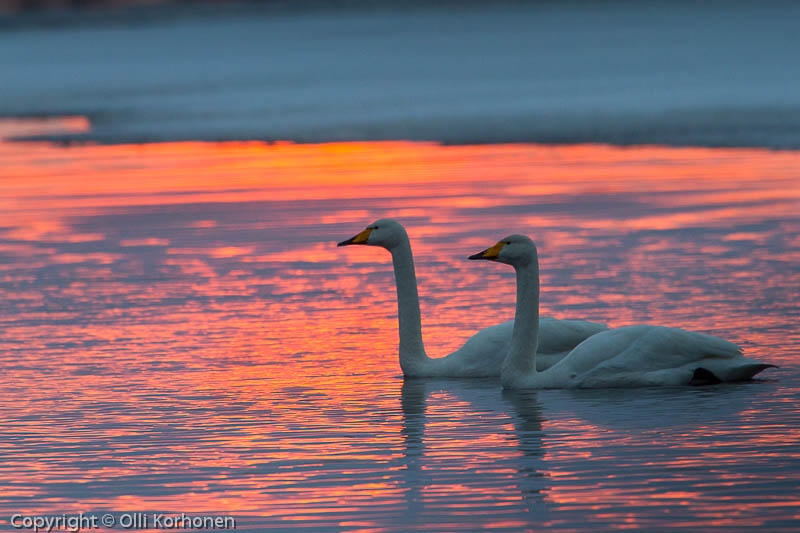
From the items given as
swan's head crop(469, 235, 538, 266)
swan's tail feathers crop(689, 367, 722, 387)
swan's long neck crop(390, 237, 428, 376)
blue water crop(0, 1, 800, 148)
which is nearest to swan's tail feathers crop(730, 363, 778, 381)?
swan's tail feathers crop(689, 367, 722, 387)

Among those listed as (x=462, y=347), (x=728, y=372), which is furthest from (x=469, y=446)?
(x=462, y=347)

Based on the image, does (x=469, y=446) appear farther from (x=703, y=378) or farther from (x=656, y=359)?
(x=703, y=378)

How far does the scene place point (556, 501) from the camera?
6.86 m

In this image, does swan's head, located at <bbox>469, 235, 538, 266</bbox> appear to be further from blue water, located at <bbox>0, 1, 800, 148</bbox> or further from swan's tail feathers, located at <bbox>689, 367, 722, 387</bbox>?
blue water, located at <bbox>0, 1, 800, 148</bbox>

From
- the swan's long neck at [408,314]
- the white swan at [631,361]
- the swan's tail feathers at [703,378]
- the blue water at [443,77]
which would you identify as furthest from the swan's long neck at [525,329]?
the blue water at [443,77]

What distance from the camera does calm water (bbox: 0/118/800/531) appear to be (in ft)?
23.3

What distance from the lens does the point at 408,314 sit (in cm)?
1045

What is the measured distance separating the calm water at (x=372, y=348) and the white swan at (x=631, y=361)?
0.36 feet

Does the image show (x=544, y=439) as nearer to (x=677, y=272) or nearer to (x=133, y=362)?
(x=133, y=362)

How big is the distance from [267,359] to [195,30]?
229 feet

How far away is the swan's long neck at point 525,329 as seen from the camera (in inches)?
380

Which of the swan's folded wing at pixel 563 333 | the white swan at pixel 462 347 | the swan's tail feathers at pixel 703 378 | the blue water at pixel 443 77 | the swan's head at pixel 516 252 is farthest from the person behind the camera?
the blue water at pixel 443 77

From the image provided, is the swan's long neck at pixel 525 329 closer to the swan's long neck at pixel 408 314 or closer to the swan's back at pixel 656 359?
the swan's back at pixel 656 359

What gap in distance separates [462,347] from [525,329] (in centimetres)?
59
